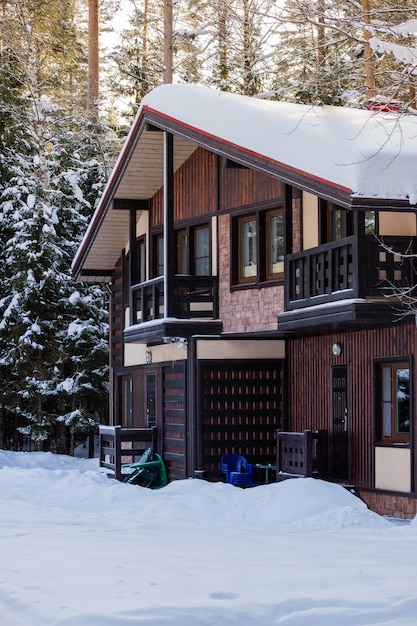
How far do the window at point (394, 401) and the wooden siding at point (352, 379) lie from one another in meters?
0.16

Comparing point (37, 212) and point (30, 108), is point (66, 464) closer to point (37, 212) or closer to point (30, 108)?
point (37, 212)

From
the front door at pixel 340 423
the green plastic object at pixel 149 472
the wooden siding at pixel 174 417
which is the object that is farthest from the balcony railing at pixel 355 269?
the green plastic object at pixel 149 472

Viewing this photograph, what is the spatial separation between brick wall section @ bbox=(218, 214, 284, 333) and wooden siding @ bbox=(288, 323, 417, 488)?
112 cm

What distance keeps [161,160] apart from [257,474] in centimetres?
627

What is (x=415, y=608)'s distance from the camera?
8.43 metres

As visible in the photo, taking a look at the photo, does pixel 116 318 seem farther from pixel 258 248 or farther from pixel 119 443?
pixel 258 248

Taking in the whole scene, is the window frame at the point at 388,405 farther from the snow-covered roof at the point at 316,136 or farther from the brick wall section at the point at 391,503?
the snow-covered roof at the point at 316,136

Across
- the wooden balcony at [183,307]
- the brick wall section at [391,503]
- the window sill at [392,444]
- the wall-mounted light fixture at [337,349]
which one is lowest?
the brick wall section at [391,503]

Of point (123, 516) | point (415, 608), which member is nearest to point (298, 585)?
point (415, 608)

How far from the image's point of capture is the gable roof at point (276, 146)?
15.3 meters

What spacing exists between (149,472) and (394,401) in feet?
21.0

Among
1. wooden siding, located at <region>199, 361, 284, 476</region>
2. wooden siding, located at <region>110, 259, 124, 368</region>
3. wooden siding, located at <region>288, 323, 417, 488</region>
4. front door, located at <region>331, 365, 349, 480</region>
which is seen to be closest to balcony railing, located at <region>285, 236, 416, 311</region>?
wooden siding, located at <region>288, 323, 417, 488</region>

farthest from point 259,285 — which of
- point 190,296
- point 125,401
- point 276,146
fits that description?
point 125,401

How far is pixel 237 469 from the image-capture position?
1992 centimetres
